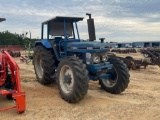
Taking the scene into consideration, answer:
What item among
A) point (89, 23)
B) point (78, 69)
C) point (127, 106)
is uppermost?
point (89, 23)

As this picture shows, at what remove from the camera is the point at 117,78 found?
24.8 feet

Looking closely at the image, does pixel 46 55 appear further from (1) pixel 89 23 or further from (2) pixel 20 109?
(2) pixel 20 109

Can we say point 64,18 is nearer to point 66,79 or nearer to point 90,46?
point 90,46

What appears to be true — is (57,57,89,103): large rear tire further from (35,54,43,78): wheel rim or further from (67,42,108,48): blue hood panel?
(35,54,43,78): wheel rim

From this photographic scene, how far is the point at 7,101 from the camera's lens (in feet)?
21.4

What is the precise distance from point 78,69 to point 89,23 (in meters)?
1.71

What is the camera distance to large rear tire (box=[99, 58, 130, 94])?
745 cm

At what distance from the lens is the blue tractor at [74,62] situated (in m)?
6.40

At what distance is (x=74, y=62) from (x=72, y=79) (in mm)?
520

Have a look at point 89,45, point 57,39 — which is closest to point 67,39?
point 57,39

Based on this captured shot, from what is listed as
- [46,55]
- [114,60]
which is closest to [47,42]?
[46,55]

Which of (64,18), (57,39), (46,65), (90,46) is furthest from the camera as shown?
(57,39)

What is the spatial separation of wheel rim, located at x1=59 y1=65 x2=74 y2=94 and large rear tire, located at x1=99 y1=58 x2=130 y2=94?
4.79 ft

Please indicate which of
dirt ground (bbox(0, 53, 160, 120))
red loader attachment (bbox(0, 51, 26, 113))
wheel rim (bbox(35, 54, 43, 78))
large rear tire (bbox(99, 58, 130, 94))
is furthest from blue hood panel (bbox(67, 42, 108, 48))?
wheel rim (bbox(35, 54, 43, 78))
